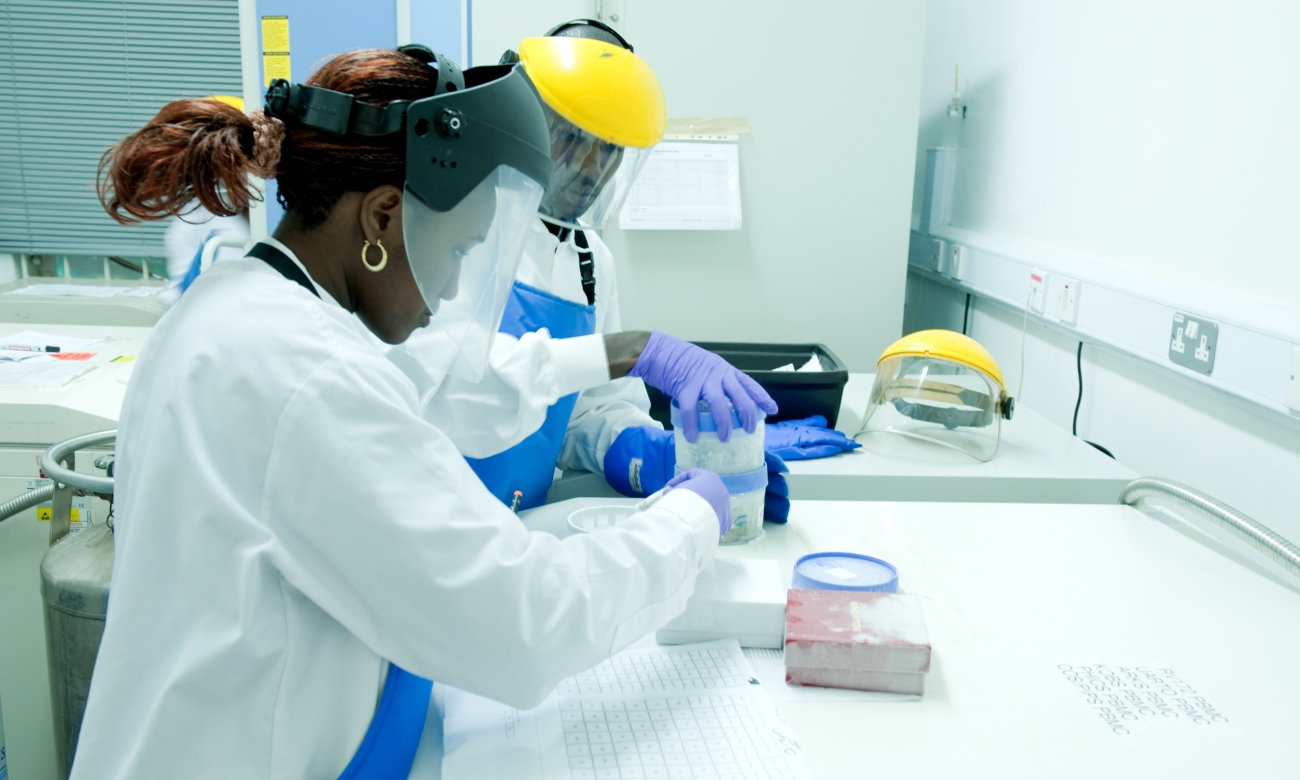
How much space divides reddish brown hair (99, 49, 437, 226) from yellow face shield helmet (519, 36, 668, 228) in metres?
0.49

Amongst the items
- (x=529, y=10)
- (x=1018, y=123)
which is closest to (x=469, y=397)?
(x=529, y=10)

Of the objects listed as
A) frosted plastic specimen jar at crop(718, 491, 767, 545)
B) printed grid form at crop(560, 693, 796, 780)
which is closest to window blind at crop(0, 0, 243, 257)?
frosted plastic specimen jar at crop(718, 491, 767, 545)

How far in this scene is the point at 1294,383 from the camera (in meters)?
1.35

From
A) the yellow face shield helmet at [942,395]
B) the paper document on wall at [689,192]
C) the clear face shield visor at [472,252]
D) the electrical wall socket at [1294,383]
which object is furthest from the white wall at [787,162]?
the clear face shield visor at [472,252]

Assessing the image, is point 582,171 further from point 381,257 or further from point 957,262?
point 957,262

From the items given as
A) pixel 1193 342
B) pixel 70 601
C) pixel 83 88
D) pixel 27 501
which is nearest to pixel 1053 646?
pixel 1193 342

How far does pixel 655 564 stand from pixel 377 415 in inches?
12.5

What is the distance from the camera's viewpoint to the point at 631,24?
2254mm

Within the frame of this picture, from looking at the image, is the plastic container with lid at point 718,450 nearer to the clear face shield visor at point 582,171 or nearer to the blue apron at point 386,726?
the clear face shield visor at point 582,171

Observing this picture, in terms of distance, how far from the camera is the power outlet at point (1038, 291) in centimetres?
214

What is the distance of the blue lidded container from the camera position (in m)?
1.06

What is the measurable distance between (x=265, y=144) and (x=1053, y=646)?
961mm

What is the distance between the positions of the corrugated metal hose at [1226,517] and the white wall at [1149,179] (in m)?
0.21

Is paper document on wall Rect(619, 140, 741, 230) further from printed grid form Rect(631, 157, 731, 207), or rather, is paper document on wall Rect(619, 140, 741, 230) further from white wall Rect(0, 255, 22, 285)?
white wall Rect(0, 255, 22, 285)
